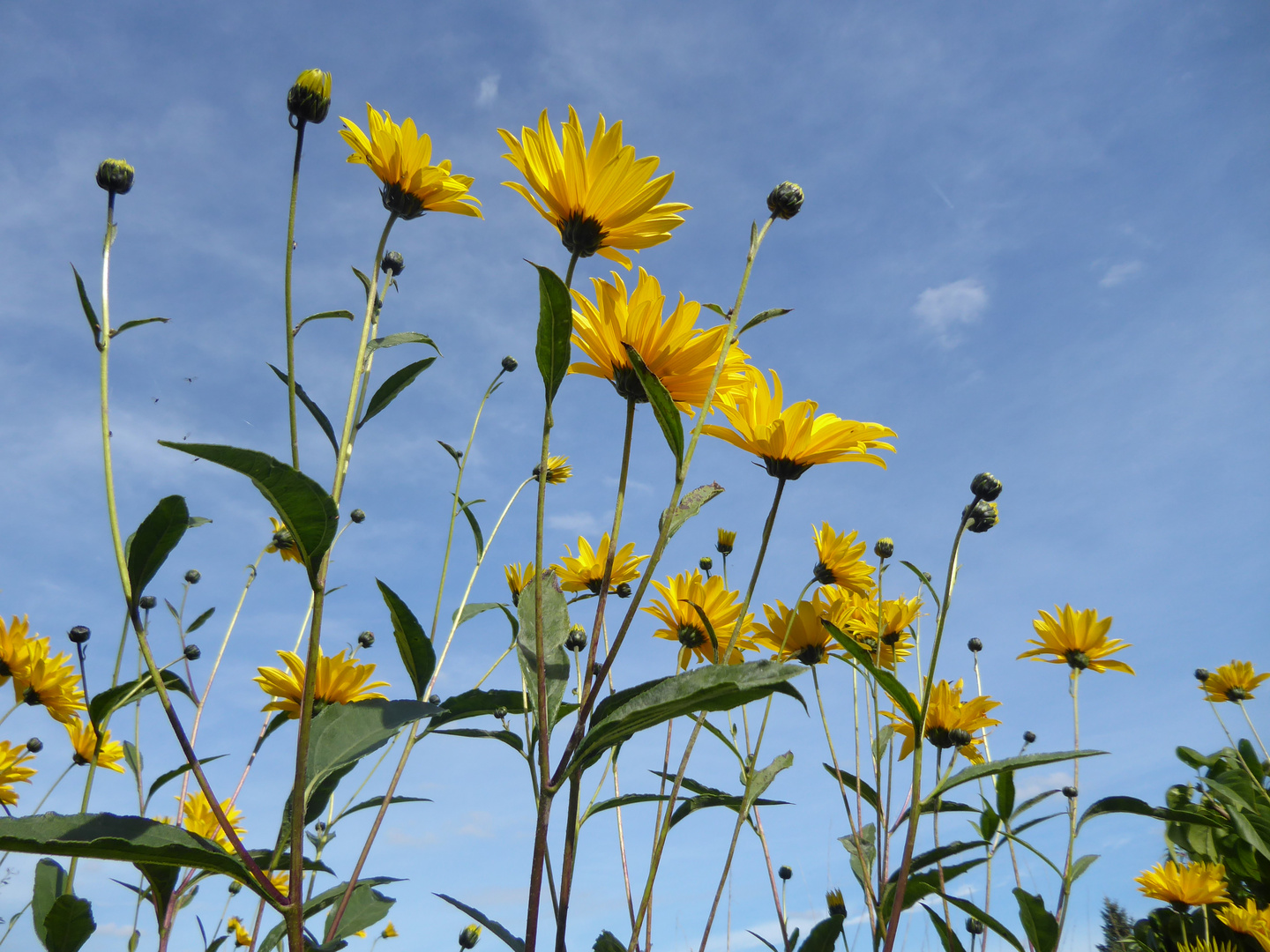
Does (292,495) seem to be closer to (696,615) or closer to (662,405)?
(662,405)

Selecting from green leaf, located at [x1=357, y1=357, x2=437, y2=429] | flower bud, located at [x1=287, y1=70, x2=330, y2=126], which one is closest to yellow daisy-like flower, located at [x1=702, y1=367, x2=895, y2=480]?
green leaf, located at [x1=357, y1=357, x2=437, y2=429]

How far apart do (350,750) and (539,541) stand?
0.42 m

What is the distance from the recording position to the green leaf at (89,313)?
98 centimetres

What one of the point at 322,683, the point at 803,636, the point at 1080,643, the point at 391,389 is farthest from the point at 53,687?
the point at 1080,643

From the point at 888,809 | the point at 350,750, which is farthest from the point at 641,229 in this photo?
the point at 888,809

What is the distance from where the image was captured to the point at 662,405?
0.98 metres

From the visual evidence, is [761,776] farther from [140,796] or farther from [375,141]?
[140,796]

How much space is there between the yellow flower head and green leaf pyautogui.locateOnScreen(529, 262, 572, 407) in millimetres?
1182

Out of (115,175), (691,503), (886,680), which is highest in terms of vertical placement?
(115,175)

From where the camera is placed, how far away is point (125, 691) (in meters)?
1.08

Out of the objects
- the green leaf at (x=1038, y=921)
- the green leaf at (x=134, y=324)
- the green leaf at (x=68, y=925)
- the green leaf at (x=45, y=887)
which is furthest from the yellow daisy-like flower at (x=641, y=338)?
the green leaf at (x=45, y=887)

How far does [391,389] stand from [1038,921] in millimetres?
1857

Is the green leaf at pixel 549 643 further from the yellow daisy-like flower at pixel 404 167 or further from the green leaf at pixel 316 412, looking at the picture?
the yellow daisy-like flower at pixel 404 167

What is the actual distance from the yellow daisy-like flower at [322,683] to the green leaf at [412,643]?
2.19ft
